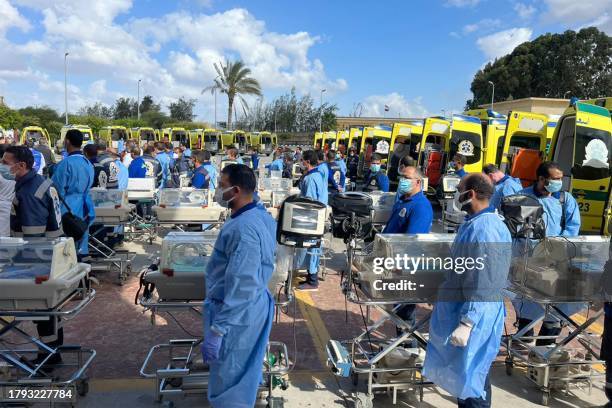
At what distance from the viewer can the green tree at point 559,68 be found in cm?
4409

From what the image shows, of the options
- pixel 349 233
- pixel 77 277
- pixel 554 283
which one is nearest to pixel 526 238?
pixel 554 283

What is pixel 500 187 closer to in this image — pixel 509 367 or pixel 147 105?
pixel 509 367

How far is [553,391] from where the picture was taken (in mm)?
4215

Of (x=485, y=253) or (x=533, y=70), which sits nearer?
(x=485, y=253)

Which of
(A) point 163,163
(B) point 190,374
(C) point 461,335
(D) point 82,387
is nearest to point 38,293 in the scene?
(D) point 82,387

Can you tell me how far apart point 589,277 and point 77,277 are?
4.10 metres

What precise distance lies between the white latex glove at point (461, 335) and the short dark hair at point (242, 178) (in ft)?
5.18

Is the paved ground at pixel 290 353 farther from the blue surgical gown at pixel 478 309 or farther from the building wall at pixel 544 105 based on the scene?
the building wall at pixel 544 105

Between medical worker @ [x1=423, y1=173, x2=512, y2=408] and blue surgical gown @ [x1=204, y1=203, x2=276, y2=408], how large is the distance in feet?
4.08

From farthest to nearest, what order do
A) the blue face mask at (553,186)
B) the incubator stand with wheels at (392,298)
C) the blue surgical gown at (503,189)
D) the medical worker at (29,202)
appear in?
the blue surgical gown at (503,189) < the blue face mask at (553,186) < the medical worker at (29,202) < the incubator stand with wheels at (392,298)

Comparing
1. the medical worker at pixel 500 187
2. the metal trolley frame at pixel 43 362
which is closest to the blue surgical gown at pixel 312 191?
the medical worker at pixel 500 187

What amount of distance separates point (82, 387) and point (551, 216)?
4.56 meters

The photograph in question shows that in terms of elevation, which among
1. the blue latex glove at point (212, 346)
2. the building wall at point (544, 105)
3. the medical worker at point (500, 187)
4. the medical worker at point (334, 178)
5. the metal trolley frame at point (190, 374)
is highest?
the building wall at point (544, 105)

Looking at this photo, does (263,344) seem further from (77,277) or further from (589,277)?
(589,277)
